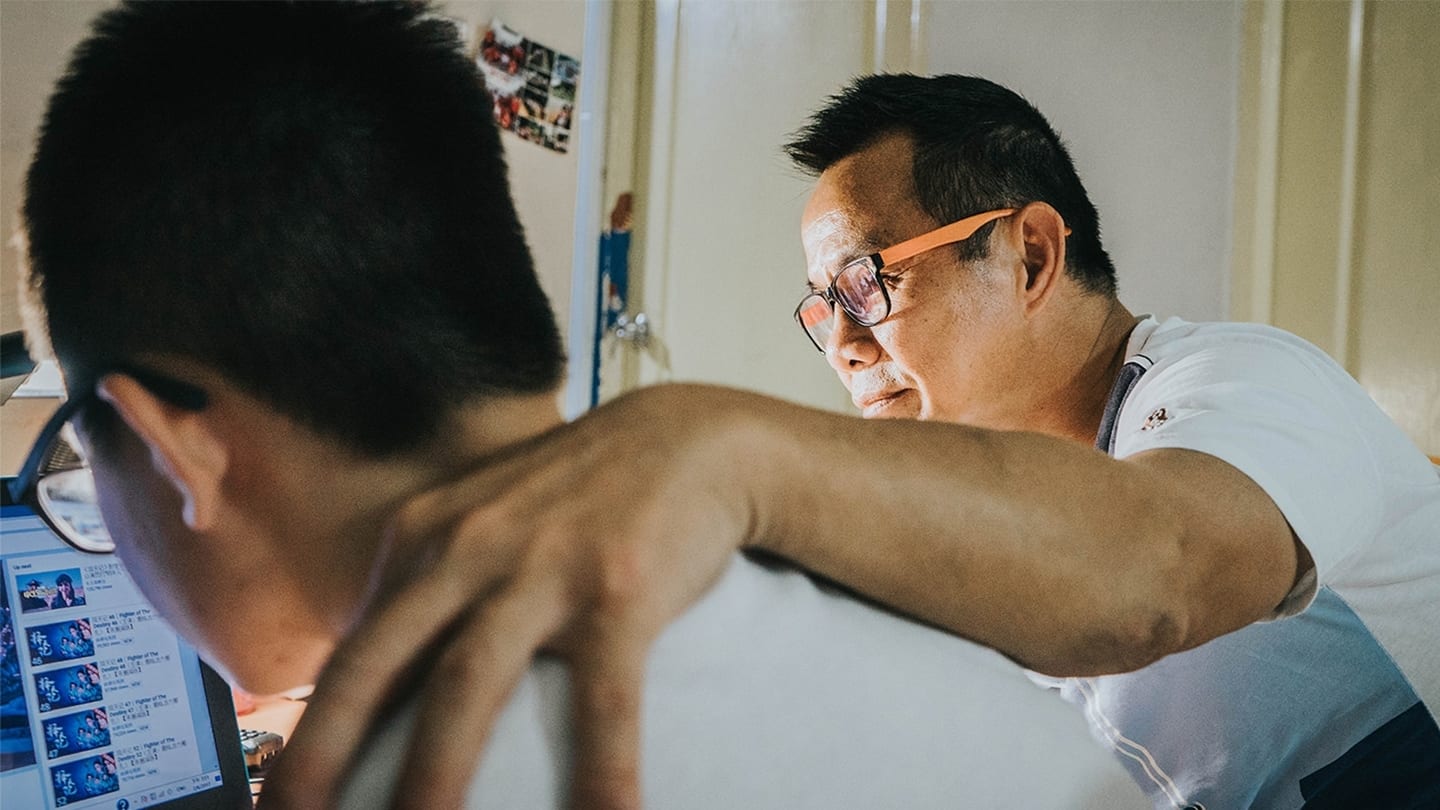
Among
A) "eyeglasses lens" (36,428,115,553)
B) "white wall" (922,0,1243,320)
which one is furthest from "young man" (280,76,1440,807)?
"white wall" (922,0,1243,320)

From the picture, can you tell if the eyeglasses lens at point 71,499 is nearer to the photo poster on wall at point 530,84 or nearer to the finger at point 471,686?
the finger at point 471,686

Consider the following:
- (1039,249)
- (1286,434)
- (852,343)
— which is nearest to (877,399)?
(852,343)

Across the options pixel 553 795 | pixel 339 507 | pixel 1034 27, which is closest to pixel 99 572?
pixel 339 507

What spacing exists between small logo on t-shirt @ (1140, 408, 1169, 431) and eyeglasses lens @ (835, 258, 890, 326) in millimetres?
534

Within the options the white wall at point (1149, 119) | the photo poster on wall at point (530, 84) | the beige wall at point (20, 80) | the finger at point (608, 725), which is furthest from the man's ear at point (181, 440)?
the white wall at point (1149, 119)

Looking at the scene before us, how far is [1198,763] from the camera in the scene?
116 cm

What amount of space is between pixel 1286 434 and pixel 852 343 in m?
0.75

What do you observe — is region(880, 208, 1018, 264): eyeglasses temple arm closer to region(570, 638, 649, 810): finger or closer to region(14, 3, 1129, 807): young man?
region(14, 3, 1129, 807): young man

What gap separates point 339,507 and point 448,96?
0.86 ft

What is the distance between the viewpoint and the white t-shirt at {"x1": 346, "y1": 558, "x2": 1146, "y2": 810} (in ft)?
1.60

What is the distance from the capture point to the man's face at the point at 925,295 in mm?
1428

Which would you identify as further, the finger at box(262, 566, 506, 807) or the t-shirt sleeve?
the t-shirt sleeve

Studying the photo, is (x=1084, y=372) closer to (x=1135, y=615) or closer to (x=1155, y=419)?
(x=1155, y=419)

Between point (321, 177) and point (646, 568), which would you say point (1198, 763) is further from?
point (321, 177)
